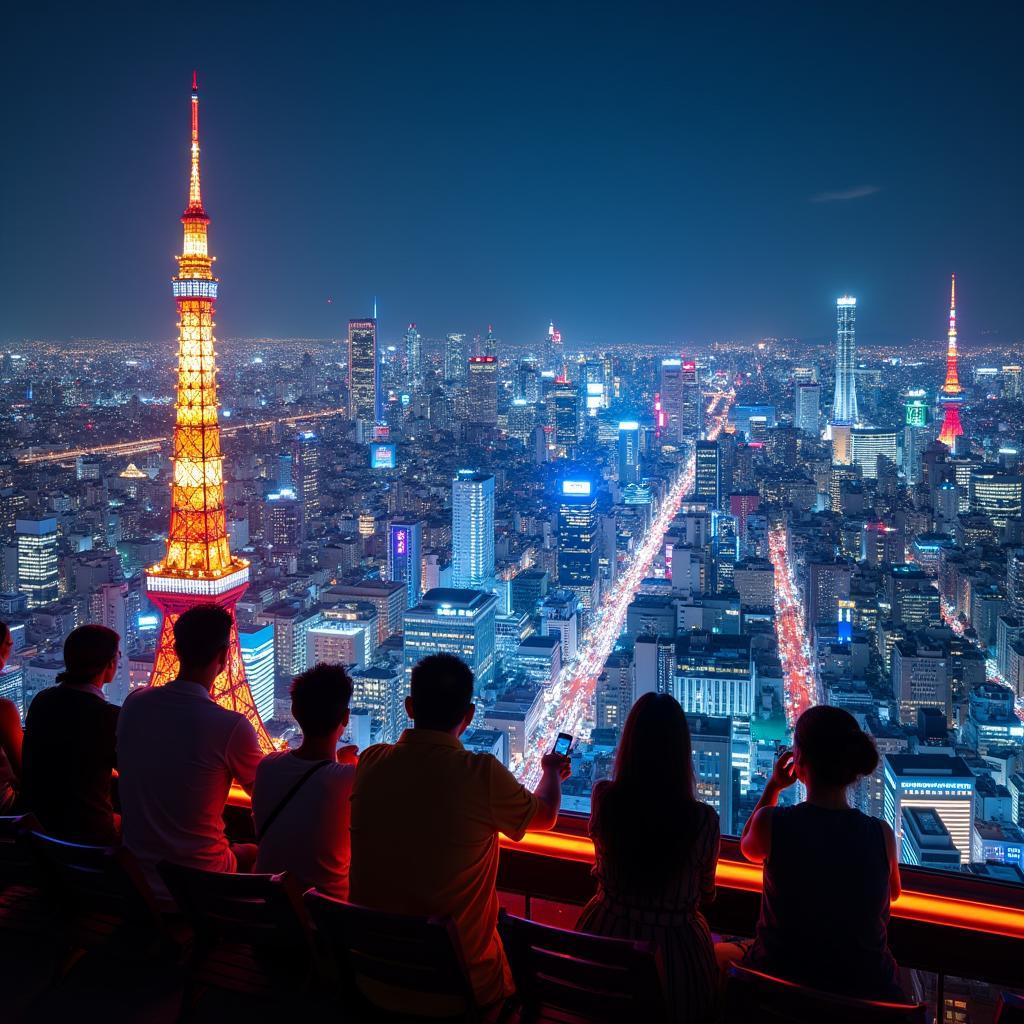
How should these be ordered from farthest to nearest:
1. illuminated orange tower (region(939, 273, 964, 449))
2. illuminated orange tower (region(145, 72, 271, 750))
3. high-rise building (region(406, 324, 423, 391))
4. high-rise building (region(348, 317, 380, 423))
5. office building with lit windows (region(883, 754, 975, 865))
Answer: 1. high-rise building (region(406, 324, 423, 391))
2. high-rise building (region(348, 317, 380, 423))
3. illuminated orange tower (region(939, 273, 964, 449))
4. office building with lit windows (region(883, 754, 975, 865))
5. illuminated orange tower (region(145, 72, 271, 750))

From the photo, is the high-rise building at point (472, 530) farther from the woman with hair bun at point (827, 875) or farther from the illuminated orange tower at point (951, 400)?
the woman with hair bun at point (827, 875)

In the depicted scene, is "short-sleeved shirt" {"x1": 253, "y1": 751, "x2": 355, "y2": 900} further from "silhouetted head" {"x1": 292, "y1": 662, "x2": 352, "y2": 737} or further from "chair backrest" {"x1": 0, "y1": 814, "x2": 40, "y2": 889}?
"chair backrest" {"x1": 0, "y1": 814, "x2": 40, "y2": 889}

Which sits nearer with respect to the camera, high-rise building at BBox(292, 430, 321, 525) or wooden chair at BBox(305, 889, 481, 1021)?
wooden chair at BBox(305, 889, 481, 1021)

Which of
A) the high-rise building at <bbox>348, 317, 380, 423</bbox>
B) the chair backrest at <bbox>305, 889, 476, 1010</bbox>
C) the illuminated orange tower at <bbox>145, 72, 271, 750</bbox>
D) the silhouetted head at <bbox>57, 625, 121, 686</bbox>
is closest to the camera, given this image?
the chair backrest at <bbox>305, 889, 476, 1010</bbox>

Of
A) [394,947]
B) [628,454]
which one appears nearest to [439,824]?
[394,947]

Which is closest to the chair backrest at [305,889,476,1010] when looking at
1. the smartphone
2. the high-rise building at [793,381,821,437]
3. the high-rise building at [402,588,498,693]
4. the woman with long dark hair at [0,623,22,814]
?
the smartphone

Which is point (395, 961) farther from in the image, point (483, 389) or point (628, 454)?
point (628, 454)
